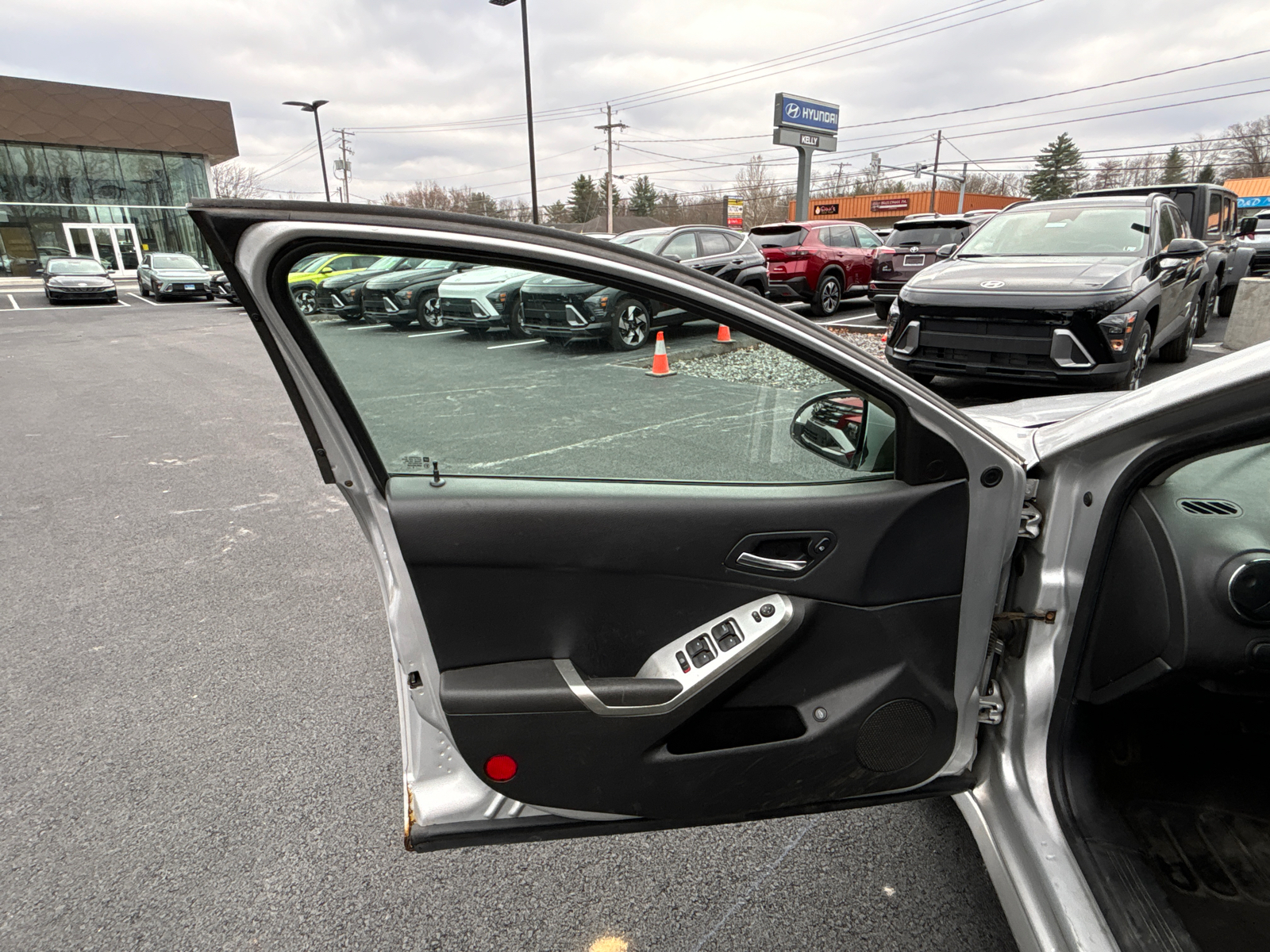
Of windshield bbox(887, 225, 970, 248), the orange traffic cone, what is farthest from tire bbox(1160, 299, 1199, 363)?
the orange traffic cone

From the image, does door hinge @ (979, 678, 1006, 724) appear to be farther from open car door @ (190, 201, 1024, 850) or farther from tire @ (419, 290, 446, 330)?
tire @ (419, 290, 446, 330)

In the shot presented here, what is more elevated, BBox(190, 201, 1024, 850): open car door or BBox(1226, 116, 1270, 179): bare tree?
BBox(1226, 116, 1270, 179): bare tree

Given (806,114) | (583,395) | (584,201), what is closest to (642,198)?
(584,201)

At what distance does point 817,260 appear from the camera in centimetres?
1222

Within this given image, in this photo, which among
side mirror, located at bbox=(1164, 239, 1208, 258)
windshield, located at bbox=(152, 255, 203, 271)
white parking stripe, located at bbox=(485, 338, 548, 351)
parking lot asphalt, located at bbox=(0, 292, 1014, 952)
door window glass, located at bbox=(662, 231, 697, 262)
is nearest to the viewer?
white parking stripe, located at bbox=(485, 338, 548, 351)

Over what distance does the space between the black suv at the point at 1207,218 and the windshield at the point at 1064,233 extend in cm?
146

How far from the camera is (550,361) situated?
1573 mm

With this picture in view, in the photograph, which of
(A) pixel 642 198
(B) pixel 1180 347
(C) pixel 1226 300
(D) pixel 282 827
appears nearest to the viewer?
(D) pixel 282 827

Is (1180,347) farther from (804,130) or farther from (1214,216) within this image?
(804,130)

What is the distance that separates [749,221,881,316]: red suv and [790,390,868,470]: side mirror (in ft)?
35.7

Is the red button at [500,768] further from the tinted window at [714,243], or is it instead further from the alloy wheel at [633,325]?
the tinted window at [714,243]

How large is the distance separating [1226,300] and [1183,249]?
7.89 metres

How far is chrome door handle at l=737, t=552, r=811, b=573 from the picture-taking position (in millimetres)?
1547

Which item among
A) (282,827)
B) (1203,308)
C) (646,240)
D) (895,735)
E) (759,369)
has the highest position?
(646,240)
